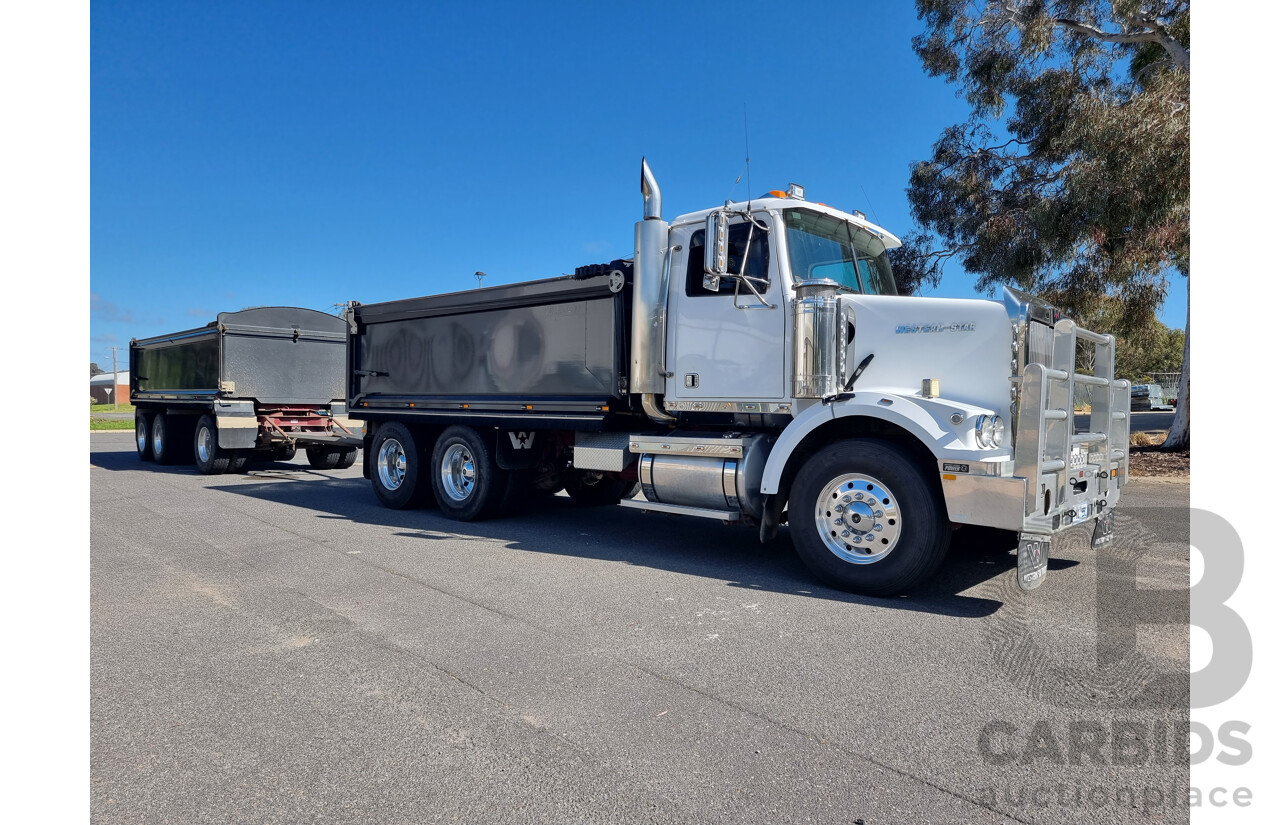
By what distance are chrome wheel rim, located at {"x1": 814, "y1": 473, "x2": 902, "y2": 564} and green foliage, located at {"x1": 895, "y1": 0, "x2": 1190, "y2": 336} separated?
11.9 meters

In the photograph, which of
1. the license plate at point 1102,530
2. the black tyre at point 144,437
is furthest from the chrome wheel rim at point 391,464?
the black tyre at point 144,437

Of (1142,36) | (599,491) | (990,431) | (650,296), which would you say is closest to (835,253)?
(650,296)

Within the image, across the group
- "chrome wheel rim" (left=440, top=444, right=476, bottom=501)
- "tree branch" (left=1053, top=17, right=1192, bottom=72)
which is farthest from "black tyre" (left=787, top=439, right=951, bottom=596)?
"tree branch" (left=1053, top=17, right=1192, bottom=72)

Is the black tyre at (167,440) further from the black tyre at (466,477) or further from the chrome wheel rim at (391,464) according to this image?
the black tyre at (466,477)

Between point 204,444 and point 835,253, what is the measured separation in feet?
42.1

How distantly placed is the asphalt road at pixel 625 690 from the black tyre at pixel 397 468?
2.54m

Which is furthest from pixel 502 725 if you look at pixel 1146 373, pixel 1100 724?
pixel 1146 373

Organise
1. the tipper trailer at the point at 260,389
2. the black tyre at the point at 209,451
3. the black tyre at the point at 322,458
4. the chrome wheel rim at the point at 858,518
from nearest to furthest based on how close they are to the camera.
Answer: the chrome wheel rim at the point at 858,518 → the tipper trailer at the point at 260,389 → the black tyre at the point at 209,451 → the black tyre at the point at 322,458

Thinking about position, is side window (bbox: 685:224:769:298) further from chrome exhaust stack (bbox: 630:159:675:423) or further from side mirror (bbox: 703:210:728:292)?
chrome exhaust stack (bbox: 630:159:675:423)

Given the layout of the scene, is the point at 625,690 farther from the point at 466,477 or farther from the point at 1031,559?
the point at 466,477

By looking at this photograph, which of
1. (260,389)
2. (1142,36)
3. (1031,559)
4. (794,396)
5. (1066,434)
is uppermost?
(1142,36)

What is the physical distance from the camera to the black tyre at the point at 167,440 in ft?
53.3

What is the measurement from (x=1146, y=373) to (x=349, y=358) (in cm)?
6625

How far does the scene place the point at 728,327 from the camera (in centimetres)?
659
